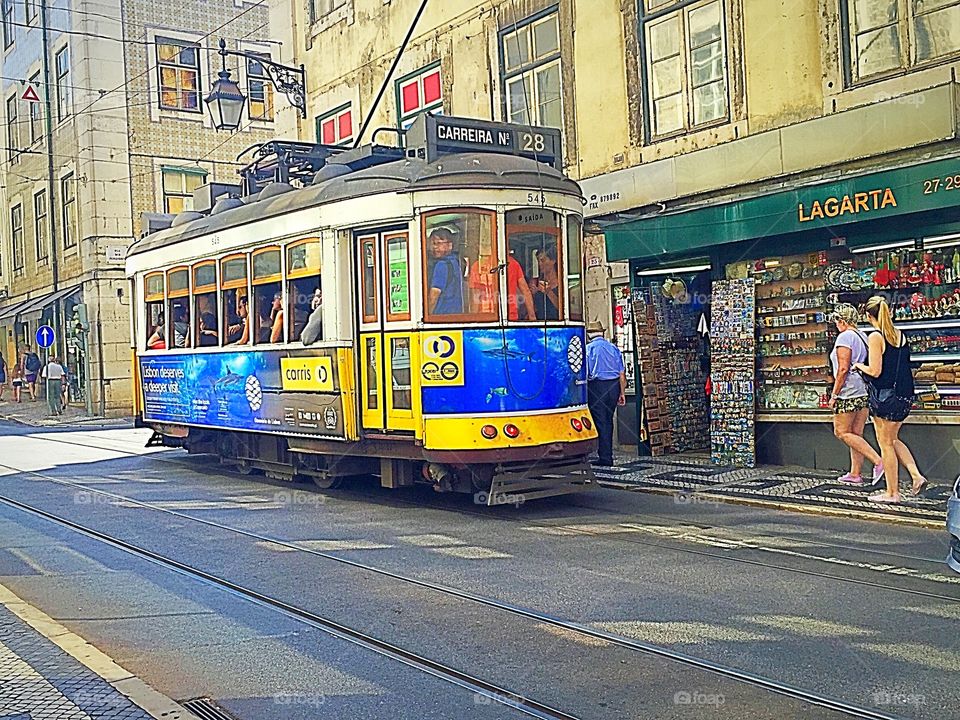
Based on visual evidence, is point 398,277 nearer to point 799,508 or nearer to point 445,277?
point 445,277

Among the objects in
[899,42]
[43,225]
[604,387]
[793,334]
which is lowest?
[604,387]

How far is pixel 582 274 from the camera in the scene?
11.4m

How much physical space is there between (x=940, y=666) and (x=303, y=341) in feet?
25.3

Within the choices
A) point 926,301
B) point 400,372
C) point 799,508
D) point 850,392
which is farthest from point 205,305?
point 926,301

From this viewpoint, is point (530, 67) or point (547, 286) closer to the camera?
point (547, 286)

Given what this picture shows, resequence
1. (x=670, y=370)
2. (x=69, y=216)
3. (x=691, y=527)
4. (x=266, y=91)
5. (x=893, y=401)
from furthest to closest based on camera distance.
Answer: (x=266, y=91), (x=69, y=216), (x=670, y=370), (x=893, y=401), (x=691, y=527)

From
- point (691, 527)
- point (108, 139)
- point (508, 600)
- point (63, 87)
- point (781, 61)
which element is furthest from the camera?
point (63, 87)

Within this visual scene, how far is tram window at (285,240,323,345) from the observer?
11.6 m

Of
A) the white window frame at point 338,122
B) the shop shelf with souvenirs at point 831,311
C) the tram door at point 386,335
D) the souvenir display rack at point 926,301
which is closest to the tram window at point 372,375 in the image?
the tram door at point 386,335

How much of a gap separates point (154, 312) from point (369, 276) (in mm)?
5212

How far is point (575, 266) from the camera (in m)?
11.2

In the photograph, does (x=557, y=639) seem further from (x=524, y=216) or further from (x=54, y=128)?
(x=54, y=128)

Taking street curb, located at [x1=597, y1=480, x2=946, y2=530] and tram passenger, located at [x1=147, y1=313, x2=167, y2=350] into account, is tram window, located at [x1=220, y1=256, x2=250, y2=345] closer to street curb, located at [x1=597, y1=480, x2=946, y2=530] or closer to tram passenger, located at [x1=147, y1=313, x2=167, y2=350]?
tram passenger, located at [x1=147, y1=313, x2=167, y2=350]

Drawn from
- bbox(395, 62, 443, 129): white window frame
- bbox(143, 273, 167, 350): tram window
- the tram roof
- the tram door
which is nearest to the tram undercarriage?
the tram door
